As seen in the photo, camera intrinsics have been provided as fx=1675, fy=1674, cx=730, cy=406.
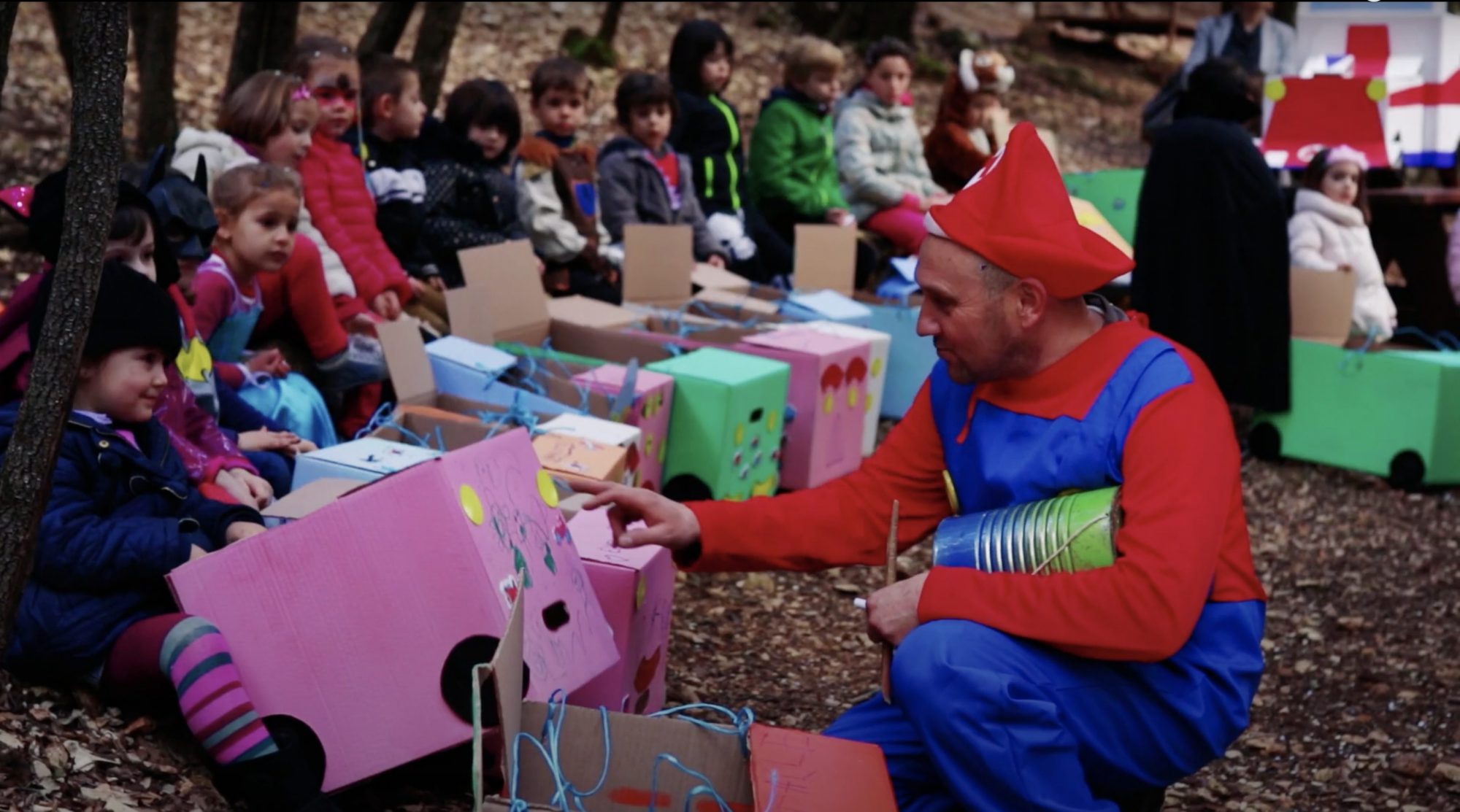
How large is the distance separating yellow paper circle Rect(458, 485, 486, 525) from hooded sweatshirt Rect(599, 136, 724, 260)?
405cm

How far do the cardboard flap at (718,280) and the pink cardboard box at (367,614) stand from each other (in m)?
3.88

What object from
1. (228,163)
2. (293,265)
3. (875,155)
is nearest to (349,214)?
(228,163)

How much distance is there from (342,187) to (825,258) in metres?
2.44

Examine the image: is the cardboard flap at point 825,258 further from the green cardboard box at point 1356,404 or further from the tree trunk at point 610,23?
the tree trunk at point 610,23

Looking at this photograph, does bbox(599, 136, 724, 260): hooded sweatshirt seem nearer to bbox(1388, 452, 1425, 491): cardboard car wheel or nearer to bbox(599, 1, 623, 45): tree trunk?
bbox(1388, 452, 1425, 491): cardboard car wheel

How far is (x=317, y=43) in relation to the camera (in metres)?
5.79

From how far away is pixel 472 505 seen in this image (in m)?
3.11

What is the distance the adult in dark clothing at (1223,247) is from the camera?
7047 mm

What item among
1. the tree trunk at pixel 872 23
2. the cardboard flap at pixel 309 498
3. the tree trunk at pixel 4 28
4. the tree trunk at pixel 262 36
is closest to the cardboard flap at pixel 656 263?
the tree trunk at pixel 262 36

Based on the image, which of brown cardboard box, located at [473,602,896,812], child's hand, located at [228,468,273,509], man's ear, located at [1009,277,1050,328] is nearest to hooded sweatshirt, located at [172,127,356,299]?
child's hand, located at [228,468,273,509]

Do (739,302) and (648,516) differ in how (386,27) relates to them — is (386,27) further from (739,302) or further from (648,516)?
(648,516)

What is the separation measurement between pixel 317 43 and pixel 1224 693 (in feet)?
13.5

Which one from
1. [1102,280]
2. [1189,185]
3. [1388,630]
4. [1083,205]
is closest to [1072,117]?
[1083,205]

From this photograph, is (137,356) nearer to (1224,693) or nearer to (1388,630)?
(1224,693)
